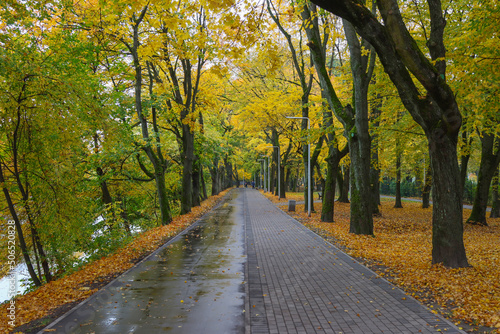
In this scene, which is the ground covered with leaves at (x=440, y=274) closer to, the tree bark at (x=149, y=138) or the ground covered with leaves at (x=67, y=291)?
the ground covered with leaves at (x=67, y=291)

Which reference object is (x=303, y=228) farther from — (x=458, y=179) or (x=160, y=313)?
(x=160, y=313)

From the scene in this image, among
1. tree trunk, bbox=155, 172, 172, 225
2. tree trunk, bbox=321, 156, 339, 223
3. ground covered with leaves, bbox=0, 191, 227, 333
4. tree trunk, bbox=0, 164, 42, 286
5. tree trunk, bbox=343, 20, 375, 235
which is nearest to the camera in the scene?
ground covered with leaves, bbox=0, 191, 227, 333

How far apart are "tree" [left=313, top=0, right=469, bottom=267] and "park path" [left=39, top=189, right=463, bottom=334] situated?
1902 mm

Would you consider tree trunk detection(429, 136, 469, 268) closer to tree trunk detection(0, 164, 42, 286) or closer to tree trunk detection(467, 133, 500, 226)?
tree trunk detection(0, 164, 42, 286)

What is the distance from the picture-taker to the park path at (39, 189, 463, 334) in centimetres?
506

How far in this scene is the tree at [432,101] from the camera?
6.55 meters

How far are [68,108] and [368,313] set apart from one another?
24.7ft

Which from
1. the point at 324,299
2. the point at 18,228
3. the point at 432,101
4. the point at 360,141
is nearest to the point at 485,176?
the point at 360,141

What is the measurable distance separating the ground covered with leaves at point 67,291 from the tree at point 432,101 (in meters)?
7.26

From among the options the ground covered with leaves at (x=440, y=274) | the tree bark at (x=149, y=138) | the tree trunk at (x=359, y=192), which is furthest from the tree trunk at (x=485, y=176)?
the tree bark at (x=149, y=138)

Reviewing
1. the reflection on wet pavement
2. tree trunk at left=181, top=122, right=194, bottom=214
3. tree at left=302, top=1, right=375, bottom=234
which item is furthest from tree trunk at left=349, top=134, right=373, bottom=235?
tree trunk at left=181, top=122, right=194, bottom=214

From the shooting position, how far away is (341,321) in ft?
17.0

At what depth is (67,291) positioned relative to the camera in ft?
22.5

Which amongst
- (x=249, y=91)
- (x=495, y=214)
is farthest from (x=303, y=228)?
(x=249, y=91)
